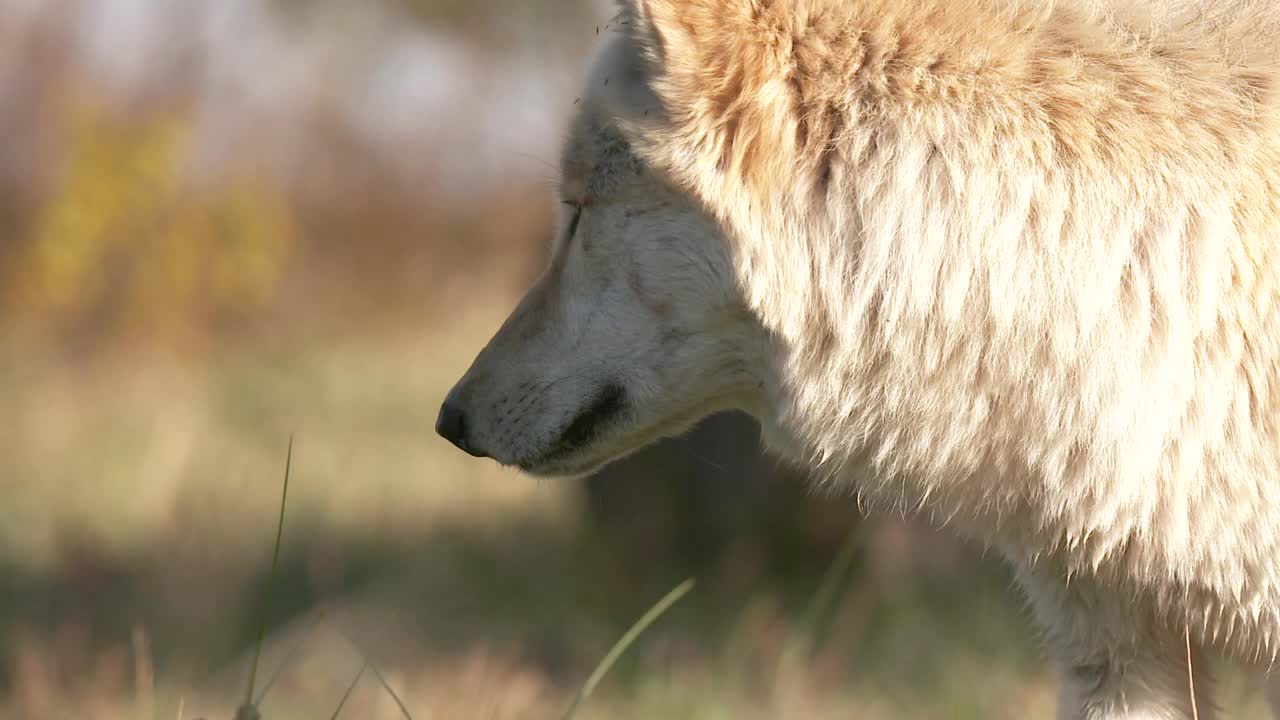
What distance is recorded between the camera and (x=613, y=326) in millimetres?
2293

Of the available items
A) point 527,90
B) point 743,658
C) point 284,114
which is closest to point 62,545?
point 743,658

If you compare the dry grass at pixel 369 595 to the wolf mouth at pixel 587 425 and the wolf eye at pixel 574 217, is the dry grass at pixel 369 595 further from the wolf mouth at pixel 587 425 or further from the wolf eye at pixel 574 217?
the wolf eye at pixel 574 217

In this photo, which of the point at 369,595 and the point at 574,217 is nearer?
the point at 574,217

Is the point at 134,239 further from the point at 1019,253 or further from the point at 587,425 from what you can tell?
the point at 1019,253

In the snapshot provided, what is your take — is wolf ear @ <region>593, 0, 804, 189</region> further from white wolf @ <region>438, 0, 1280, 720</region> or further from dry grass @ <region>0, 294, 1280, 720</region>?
dry grass @ <region>0, 294, 1280, 720</region>

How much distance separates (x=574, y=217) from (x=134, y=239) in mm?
8729

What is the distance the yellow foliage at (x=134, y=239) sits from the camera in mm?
9891

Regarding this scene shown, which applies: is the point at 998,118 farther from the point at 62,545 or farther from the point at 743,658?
the point at 62,545

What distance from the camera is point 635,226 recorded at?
2.24 m

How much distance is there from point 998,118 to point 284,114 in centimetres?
1175

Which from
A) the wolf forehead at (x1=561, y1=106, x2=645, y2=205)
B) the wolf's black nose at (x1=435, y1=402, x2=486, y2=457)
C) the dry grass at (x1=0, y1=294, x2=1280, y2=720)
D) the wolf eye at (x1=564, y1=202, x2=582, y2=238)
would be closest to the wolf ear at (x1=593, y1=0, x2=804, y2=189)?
the wolf forehead at (x1=561, y1=106, x2=645, y2=205)

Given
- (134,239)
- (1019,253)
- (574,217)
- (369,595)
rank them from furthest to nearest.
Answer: (134,239), (369,595), (574,217), (1019,253)

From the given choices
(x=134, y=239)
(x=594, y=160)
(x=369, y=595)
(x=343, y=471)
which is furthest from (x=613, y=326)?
(x=134, y=239)

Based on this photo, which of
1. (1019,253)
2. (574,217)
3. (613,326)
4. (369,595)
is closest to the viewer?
(1019,253)
